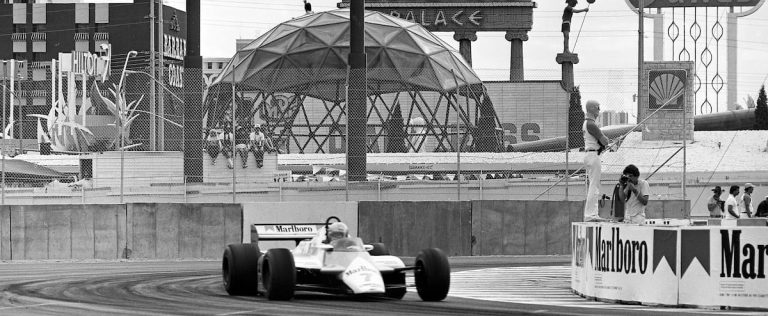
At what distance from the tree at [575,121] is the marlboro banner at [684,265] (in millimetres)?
13402

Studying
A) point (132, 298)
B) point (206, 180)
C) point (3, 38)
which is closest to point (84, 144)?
point (206, 180)

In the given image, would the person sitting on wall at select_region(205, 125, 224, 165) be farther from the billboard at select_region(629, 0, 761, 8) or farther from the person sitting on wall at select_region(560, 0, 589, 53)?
Answer: the person sitting on wall at select_region(560, 0, 589, 53)

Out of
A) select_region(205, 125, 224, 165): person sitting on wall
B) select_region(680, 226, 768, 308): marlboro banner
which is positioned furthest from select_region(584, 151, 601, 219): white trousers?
select_region(205, 125, 224, 165): person sitting on wall

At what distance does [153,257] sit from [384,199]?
18.4ft

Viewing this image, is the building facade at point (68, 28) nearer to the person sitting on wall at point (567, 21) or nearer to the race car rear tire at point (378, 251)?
the person sitting on wall at point (567, 21)

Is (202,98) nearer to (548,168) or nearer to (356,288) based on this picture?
(548,168)

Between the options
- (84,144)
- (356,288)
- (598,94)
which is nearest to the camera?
(356,288)

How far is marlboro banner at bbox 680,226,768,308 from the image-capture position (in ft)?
54.0

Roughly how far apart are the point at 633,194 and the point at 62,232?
13.5 m

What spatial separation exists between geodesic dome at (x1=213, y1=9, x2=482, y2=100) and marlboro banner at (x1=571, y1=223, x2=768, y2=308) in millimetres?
43536

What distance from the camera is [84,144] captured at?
71.2 metres

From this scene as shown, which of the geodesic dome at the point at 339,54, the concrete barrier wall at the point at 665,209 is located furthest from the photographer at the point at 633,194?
the geodesic dome at the point at 339,54

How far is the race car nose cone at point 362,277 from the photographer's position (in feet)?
52.9

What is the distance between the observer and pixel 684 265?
16859 mm
